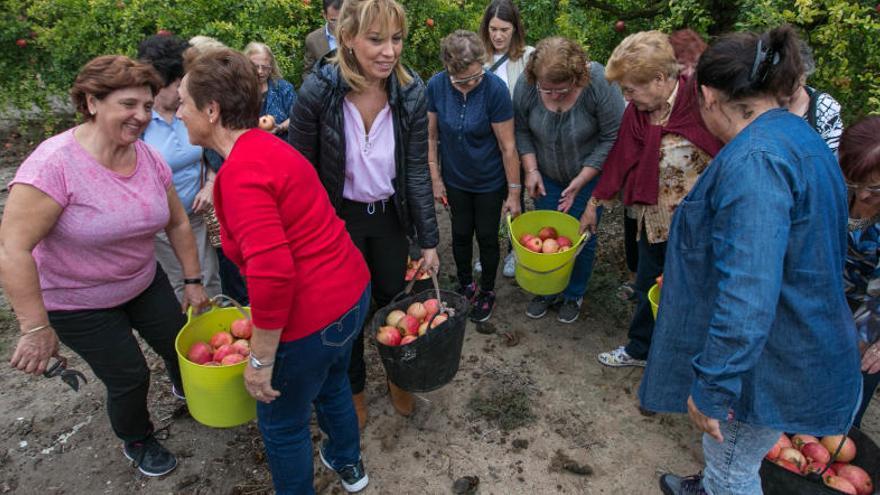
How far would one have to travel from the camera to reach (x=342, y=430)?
2629 mm

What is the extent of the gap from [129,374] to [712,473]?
2.49 m

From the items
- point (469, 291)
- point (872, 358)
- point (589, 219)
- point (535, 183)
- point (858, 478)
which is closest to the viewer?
point (872, 358)

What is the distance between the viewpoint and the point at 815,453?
247 centimetres

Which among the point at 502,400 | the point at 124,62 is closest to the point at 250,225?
the point at 124,62

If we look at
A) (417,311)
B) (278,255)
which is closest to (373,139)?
(417,311)

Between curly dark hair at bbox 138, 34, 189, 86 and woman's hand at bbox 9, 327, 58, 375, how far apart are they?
144 cm

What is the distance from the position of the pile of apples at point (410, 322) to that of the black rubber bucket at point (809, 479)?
4.77 feet

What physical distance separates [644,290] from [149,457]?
2.86 metres

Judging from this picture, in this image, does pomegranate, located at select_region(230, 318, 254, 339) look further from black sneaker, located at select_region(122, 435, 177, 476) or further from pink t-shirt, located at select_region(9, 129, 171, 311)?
black sneaker, located at select_region(122, 435, 177, 476)

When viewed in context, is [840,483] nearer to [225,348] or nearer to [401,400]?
[401,400]

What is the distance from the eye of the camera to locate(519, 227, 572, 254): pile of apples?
Result: 12.0 feet

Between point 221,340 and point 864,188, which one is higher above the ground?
point 864,188

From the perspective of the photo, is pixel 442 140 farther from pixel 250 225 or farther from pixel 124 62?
→ pixel 250 225

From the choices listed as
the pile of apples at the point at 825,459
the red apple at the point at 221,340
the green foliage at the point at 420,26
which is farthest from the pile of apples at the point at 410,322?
the green foliage at the point at 420,26
